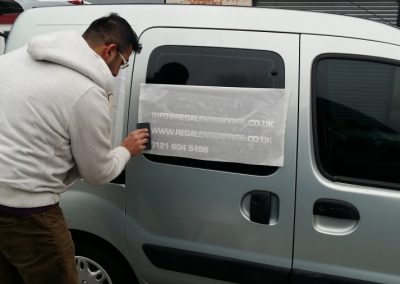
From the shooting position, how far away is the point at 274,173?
210cm

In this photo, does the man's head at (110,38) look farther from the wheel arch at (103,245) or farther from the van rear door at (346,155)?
the wheel arch at (103,245)

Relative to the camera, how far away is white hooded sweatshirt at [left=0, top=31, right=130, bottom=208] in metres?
1.68

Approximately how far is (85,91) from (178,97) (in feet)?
1.98

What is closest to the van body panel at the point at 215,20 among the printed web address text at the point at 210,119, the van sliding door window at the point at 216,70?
the van sliding door window at the point at 216,70

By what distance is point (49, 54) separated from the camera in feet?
5.59

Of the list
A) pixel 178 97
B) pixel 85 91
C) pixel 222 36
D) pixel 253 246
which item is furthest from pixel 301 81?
pixel 85 91

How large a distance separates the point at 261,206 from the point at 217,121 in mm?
438

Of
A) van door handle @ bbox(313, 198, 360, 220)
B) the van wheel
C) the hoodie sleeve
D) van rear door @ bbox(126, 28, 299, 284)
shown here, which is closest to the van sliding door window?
van rear door @ bbox(126, 28, 299, 284)

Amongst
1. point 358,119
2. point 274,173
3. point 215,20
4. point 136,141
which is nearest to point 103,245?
point 136,141

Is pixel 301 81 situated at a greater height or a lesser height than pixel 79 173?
greater

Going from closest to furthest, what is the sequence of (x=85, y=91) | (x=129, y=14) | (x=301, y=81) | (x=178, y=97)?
(x=85, y=91), (x=301, y=81), (x=178, y=97), (x=129, y=14)

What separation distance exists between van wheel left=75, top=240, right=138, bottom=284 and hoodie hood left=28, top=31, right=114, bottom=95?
1.06m

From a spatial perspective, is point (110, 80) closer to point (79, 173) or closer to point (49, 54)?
point (49, 54)

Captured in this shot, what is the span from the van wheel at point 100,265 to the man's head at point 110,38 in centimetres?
105
